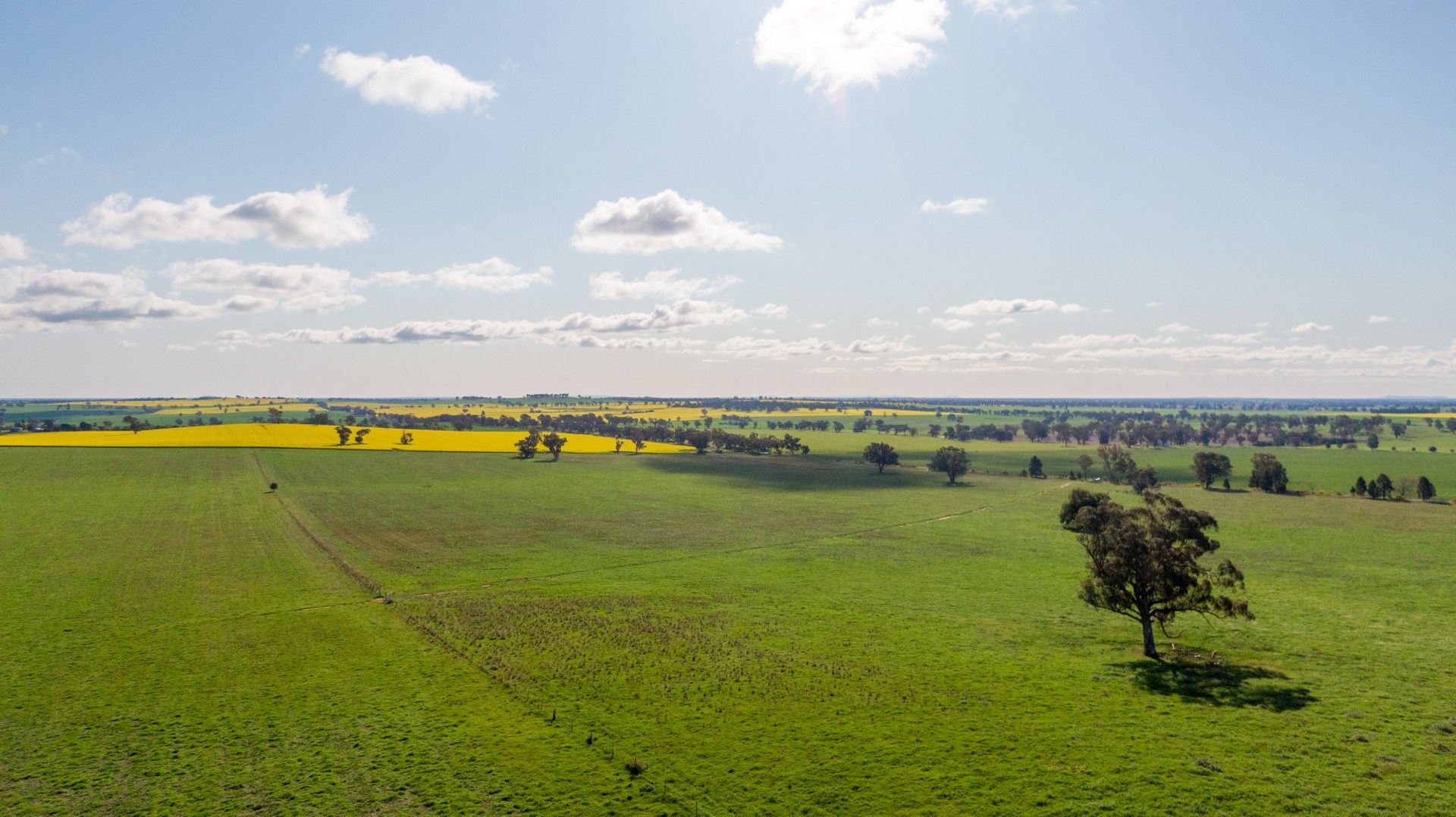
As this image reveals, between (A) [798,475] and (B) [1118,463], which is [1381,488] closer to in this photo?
(B) [1118,463]

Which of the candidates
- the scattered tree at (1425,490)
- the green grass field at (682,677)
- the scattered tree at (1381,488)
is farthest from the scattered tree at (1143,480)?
the green grass field at (682,677)

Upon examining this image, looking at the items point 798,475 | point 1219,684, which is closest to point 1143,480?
point 798,475

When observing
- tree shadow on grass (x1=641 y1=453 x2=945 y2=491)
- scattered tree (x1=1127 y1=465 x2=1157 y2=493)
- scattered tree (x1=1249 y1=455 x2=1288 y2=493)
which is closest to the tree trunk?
tree shadow on grass (x1=641 y1=453 x2=945 y2=491)

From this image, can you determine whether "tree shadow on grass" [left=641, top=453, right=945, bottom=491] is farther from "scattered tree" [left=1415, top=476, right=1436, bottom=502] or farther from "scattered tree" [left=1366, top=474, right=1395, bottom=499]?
"scattered tree" [left=1415, top=476, right=1436, bottom=502]

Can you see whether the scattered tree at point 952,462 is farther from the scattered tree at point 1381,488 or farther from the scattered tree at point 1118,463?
the scattered tree at point 1381,488

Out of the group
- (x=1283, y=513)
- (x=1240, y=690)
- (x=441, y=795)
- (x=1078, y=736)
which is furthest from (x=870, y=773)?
(x=1283, y=513)

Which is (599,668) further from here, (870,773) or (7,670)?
(7,670)
